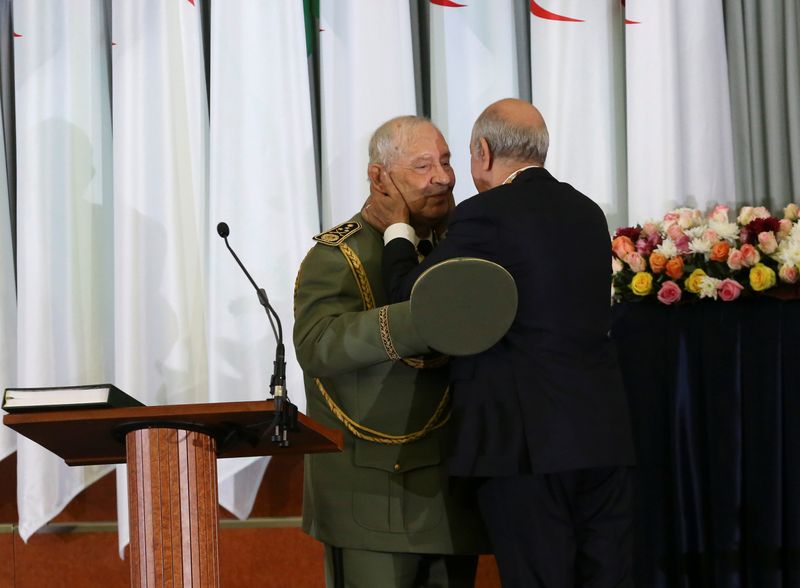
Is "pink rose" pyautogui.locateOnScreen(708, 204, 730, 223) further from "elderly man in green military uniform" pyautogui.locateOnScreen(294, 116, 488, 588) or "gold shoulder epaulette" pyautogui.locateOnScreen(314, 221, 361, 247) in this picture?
"gold shoulder epaulette" pyautogui.locateOnScreen(314, 221, 361, 247)

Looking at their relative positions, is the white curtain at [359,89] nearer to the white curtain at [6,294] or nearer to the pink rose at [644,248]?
the pink rose at [644,248]

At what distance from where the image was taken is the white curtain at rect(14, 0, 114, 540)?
3.84 m

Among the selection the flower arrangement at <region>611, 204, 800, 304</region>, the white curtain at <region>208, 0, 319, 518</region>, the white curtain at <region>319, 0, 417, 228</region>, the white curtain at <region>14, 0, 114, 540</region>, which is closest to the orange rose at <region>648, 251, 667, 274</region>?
the flower arrangement at <region>611, 204, 800, 304</region>

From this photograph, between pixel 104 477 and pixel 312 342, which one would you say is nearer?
pixel 312 342

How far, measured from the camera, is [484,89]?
12.2ft

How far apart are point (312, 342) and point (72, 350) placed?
1.70 metres

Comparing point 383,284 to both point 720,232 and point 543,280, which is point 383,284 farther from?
point 720,232

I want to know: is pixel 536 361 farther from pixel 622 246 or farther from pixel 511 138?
pixel 622 246

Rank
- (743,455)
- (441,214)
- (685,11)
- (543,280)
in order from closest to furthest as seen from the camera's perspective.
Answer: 1. (543,280)
2. (441,214)
3. (743,455)
4. (685,11)

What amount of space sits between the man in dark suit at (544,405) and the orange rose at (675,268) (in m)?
A: 0.73

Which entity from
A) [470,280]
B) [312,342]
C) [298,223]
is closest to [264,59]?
[298,223]

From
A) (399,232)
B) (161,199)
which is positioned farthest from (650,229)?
(161,199)

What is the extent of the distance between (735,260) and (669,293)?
217mm

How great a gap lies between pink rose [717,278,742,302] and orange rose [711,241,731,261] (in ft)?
0.25
